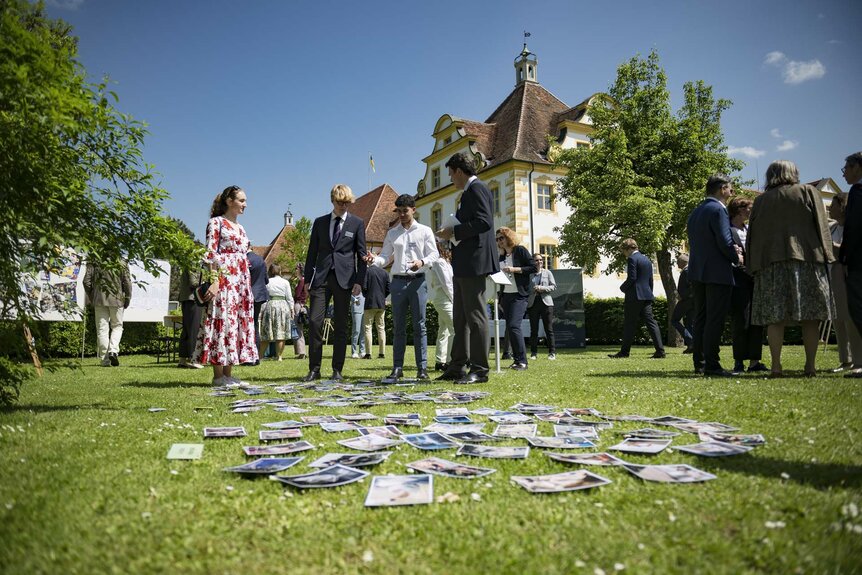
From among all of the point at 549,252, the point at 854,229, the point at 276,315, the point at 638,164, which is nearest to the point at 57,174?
the point at 854,229

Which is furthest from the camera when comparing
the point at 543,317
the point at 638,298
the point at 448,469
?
the point at 543,317

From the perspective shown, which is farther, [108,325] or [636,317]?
[636,317]

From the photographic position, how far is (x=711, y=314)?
252 inches

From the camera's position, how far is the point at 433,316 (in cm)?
2025

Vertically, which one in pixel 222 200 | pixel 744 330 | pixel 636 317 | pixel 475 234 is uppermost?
pixel 222 200

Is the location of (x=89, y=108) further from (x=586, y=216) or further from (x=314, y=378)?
(x=586, y=216)

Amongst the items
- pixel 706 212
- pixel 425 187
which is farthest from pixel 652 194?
pixel 425 187

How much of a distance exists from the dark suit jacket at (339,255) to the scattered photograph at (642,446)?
14.3 ft

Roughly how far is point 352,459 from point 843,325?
6.89m

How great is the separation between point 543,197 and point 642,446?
1232 inches

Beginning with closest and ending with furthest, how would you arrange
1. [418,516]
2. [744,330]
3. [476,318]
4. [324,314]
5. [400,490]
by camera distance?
[418,516] → [400,490] → [476,318] → [324,314] → [744,330]

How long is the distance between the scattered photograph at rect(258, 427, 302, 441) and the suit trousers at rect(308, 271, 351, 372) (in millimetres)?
3321

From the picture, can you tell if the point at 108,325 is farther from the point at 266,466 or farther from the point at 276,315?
the point at 266,466

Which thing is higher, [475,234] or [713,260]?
[475,234]
